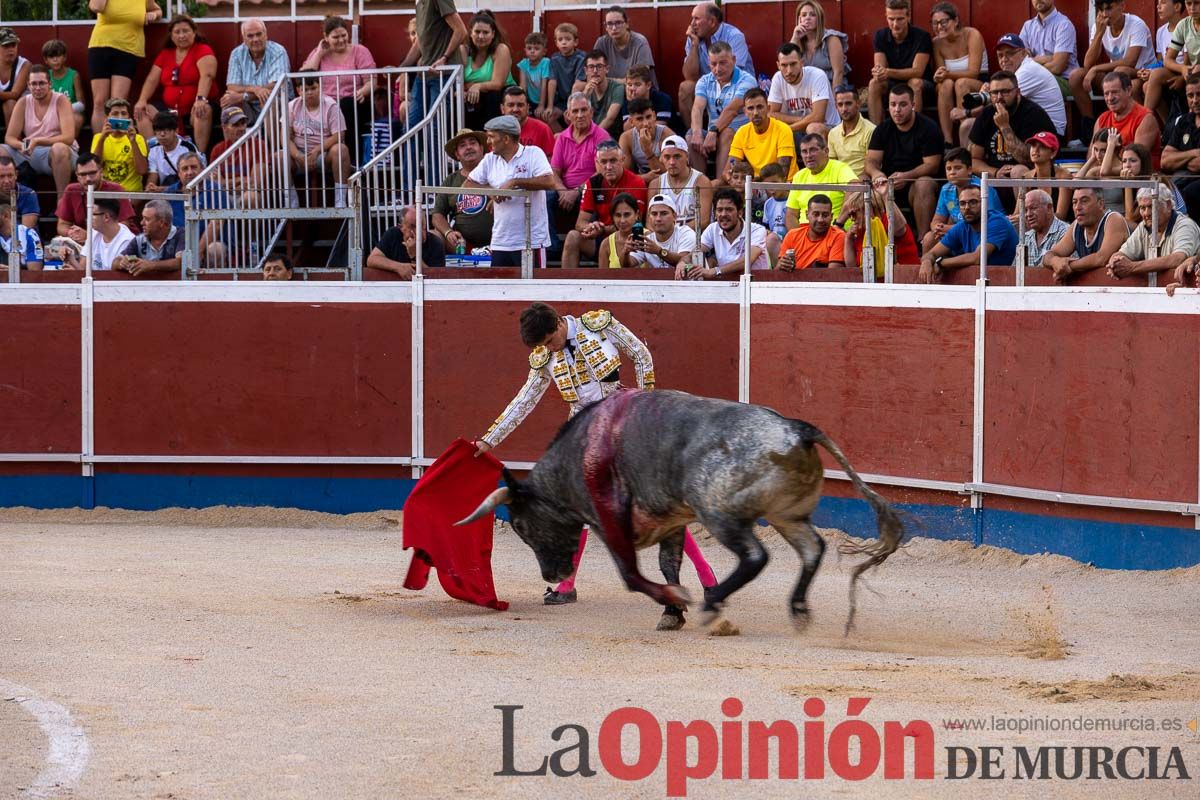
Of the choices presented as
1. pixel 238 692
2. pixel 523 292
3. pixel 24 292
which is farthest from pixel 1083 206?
pixel 24 292

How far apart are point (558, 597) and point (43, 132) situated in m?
7.97

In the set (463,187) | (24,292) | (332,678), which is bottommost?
(332,678)

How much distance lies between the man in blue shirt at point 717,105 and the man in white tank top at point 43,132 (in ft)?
16.9

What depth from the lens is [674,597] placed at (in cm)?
745

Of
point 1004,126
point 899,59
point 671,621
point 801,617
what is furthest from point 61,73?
point 801,617

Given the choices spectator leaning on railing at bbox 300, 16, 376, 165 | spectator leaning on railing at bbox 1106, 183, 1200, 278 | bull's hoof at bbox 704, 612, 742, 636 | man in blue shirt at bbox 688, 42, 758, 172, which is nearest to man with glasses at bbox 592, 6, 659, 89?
man in blue shirt at bbox 688, 42, 758, 172

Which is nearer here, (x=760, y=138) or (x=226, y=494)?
(x=226, y=494)

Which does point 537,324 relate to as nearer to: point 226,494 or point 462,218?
point 462,218

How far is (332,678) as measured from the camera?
21.3 feet

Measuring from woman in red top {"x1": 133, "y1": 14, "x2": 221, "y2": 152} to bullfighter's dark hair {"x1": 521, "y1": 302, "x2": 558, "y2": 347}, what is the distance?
751 cm

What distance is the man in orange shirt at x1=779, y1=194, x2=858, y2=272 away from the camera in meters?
10.8

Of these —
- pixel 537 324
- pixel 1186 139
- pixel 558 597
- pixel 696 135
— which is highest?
pixel 696 135

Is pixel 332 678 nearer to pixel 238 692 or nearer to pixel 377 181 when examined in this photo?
pixel 238 692

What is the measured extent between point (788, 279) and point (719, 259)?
558 millimetres
